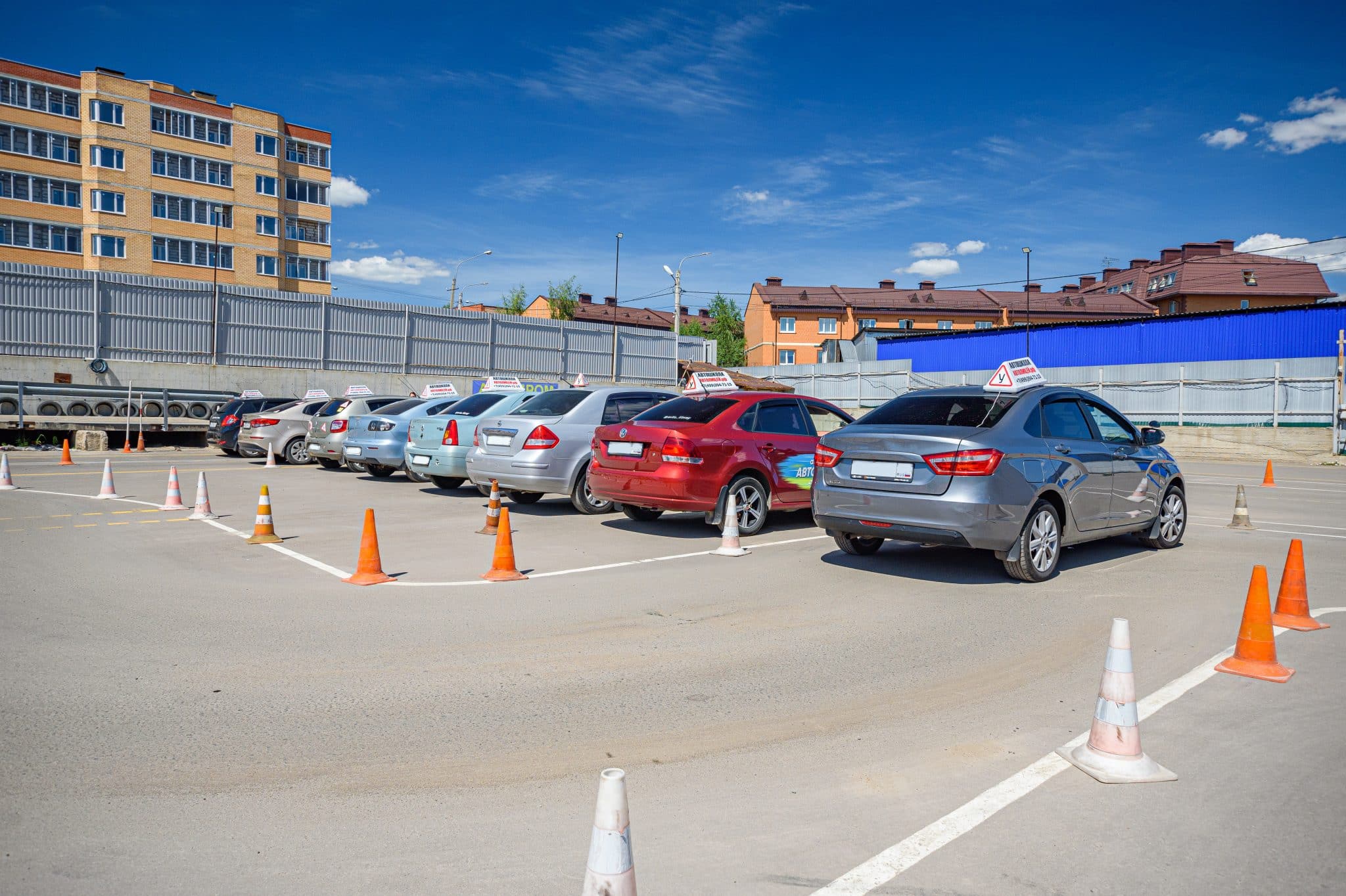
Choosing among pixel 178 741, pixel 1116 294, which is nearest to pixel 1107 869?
pixel 178 741

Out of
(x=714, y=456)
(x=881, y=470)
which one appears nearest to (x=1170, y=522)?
(x=881, y=470)

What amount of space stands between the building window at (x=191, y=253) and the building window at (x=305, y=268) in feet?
12.8

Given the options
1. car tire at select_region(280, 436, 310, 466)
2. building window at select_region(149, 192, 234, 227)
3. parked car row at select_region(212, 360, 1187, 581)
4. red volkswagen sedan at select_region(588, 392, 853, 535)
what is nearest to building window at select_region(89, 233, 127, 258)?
building window at select_region(149, 192, 234, 227)

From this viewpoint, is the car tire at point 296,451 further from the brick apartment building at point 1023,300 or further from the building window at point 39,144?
the brick apartment building at point 1023,300

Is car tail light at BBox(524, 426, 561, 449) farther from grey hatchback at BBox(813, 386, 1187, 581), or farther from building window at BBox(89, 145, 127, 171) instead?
building window at BBox(89, 145, 127, 171)

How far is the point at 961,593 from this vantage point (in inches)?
300

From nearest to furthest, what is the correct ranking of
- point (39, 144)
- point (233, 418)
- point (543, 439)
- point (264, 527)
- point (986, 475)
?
point (986, 475) → point (264, 527) → point (543, 439) → point (233, 418) → point (39, 144)

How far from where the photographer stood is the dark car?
78.7 feet

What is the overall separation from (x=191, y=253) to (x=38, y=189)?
7530 mm

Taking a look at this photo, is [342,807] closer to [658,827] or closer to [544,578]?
[658,827]

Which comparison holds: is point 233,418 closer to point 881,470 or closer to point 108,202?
point 881,470

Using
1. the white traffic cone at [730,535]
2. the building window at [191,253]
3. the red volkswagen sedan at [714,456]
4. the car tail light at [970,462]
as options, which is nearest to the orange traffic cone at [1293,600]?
the car tail light at [970,462]

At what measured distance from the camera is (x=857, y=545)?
30.4 feet

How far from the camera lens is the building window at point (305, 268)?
191ft
